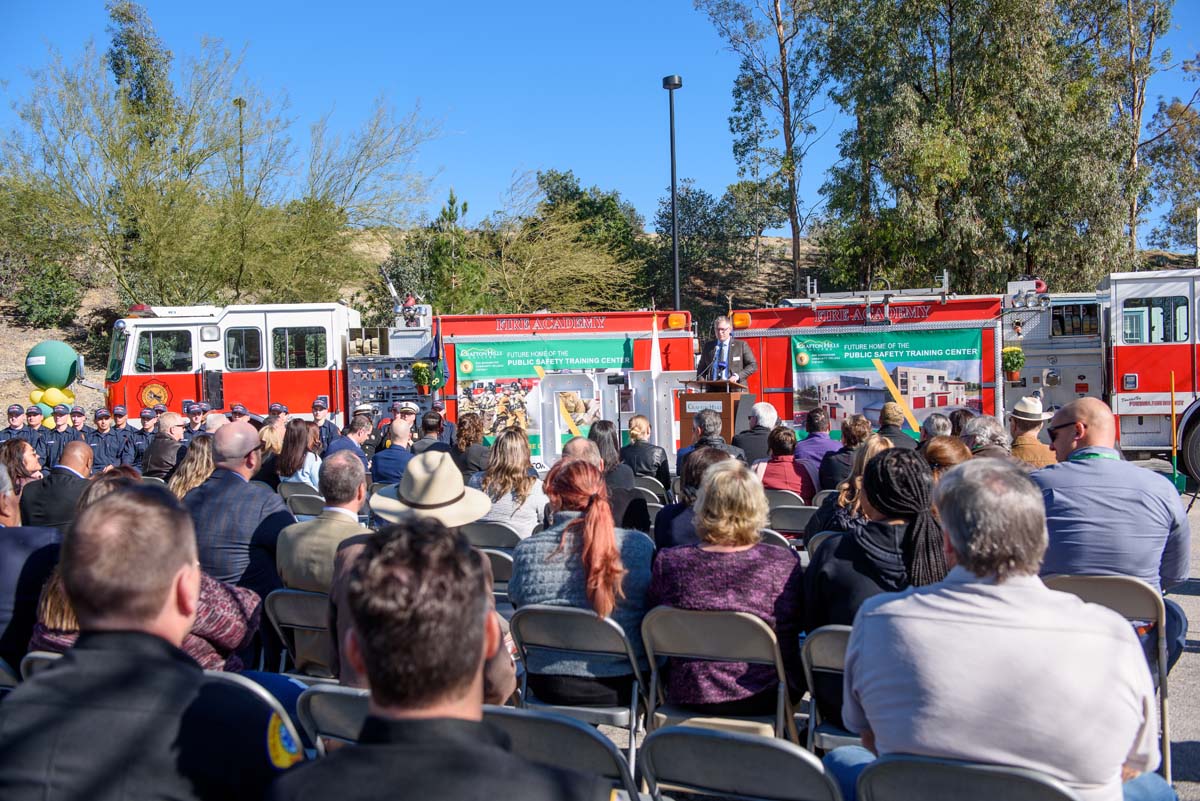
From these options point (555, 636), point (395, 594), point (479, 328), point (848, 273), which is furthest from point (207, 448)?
Answer: point (848, 273)

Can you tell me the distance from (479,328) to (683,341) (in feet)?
9.78

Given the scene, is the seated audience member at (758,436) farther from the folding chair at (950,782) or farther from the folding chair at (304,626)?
the folding chair at (950,782)

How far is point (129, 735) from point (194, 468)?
4077mm

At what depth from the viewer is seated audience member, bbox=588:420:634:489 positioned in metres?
6.91

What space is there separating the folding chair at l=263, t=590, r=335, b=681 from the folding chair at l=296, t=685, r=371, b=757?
1085 mm

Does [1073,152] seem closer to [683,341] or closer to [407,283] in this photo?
[683,341]

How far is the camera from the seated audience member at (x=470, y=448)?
8.05 m

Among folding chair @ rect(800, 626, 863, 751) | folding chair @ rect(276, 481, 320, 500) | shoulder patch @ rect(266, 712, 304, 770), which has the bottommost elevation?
folding chair @ rect(800, 626, 863, 751)

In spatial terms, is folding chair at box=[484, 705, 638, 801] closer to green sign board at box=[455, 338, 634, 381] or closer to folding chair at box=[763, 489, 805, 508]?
folding chair at box=[763, 489, 805, 508]

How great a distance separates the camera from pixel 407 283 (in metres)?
29.4

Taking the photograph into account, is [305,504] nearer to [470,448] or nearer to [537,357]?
[470,448]

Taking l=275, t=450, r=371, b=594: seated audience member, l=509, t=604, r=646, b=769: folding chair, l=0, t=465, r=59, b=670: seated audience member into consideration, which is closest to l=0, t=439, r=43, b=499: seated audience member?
l=0, t=465, r=59, b=670: seated audience member

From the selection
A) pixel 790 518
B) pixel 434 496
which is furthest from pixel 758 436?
pixel 434 496

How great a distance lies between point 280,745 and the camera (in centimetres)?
197
